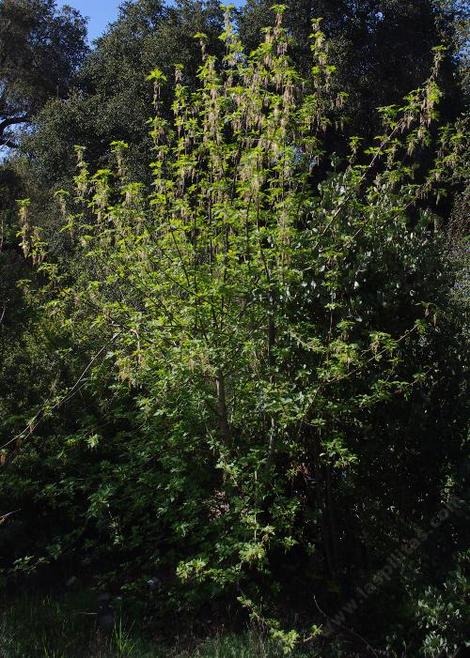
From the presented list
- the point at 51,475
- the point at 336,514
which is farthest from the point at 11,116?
the point at 336,514

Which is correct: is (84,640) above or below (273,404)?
below

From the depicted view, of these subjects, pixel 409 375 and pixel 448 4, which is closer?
pixel 409 375

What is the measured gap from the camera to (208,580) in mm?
4418

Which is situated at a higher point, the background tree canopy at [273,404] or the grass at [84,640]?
the background tree canopy at [273,404]

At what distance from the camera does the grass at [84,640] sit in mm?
3727

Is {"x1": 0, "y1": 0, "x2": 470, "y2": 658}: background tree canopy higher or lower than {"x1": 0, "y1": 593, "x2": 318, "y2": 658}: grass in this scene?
higher

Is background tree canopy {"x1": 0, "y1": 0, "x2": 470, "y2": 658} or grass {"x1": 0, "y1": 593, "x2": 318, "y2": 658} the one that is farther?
background tree canopy {"x1": 0, "y1": 0, "x2": 470, "y2": 658}

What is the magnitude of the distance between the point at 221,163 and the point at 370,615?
3160mm

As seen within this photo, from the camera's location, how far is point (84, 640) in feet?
13.2

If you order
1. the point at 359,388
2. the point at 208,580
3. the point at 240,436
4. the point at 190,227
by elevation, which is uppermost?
the point at 190,227

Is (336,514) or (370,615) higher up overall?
(336,514)

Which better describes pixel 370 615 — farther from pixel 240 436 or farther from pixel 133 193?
pixel 133 193

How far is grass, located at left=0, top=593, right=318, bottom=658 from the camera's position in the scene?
3.73 metres

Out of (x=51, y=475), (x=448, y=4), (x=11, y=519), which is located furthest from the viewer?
(x=448, y=4)
